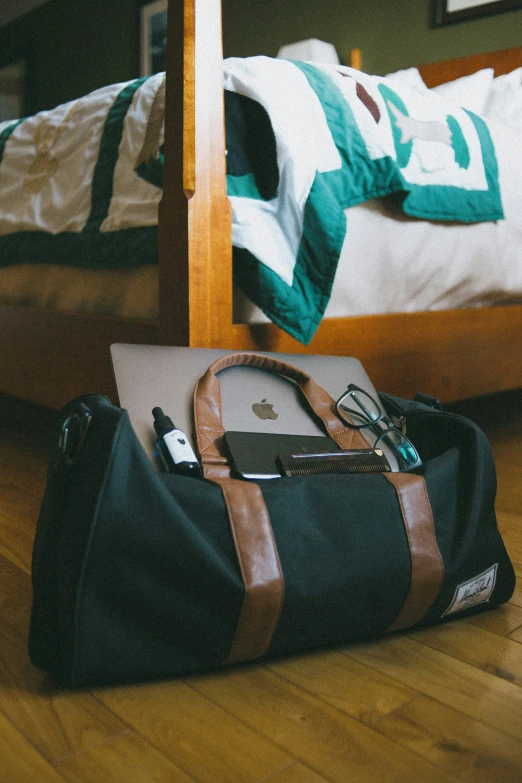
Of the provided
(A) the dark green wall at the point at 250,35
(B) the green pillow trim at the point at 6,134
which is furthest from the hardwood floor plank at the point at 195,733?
(A) the dark green wall at the point at 250,35

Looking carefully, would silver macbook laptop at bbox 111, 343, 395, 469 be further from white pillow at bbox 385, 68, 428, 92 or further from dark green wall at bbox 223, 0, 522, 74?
dark green wall at bbox 223, 0, 522, 74

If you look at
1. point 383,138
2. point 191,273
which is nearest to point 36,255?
point 191,273

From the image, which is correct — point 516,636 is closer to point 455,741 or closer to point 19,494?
point 455,741

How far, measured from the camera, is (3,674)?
0.69 m

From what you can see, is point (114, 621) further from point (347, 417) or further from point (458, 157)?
point (458, 157)

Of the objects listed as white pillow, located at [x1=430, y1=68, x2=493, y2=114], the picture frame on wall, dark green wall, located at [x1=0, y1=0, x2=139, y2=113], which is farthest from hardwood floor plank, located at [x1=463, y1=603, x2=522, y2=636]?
dark green wall, located at [x1=0, y1=0, x2=139, y2=113]

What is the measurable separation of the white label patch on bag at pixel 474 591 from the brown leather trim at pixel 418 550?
40 millimetres

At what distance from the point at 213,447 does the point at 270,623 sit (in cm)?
22

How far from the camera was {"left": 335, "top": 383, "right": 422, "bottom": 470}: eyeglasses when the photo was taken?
0.93 meters

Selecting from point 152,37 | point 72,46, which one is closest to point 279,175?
point 152,37

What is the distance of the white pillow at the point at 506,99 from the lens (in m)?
2.28

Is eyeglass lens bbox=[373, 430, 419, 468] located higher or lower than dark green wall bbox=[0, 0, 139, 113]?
lower

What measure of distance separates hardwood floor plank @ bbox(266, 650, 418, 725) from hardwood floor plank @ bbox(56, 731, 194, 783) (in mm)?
170

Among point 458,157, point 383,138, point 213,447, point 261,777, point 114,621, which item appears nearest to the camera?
point 261,777
